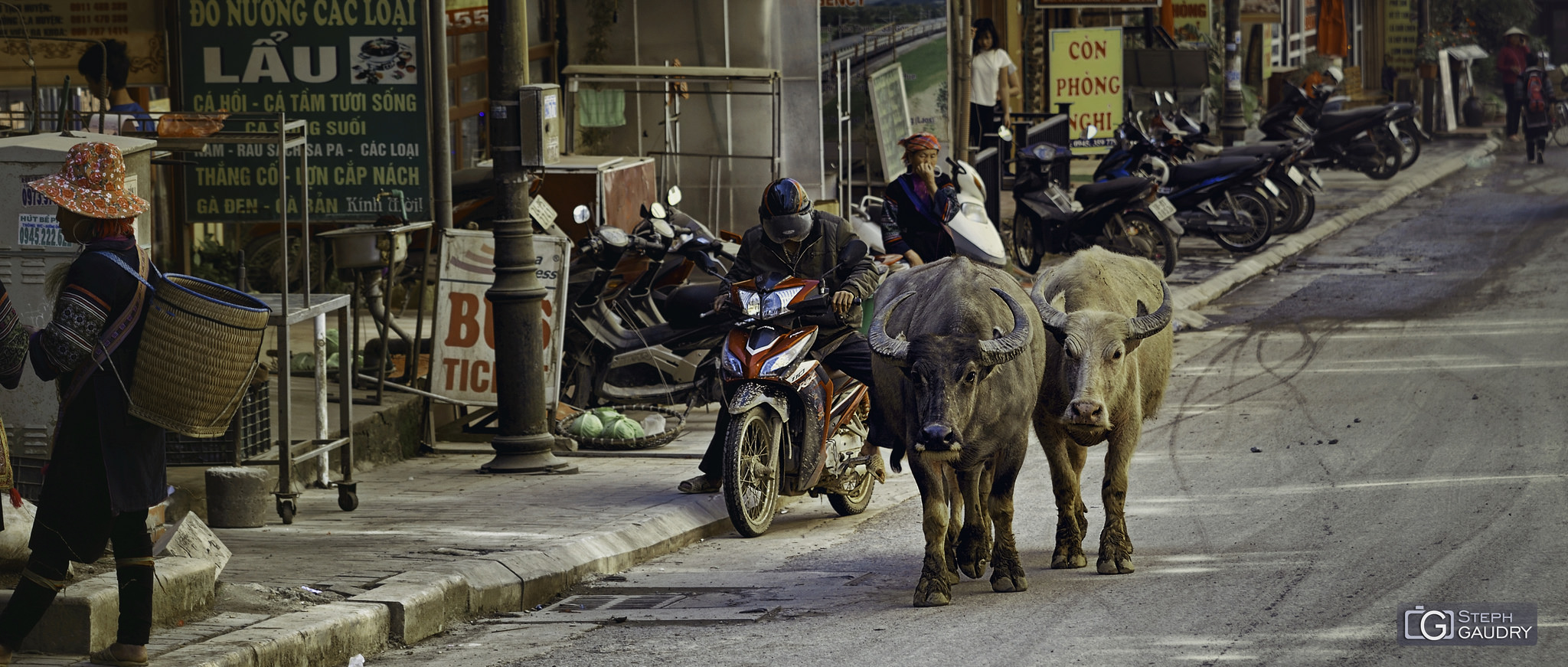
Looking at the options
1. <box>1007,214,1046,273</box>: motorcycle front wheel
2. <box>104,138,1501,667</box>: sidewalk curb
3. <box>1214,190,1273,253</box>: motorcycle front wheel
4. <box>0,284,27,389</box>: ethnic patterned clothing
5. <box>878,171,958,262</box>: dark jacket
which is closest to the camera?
<box>0,284,27,389</box>: ethnic patterned clothing

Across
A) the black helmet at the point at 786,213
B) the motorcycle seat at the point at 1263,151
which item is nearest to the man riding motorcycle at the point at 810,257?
the black helmet at the point at 786,213

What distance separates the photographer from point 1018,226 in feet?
59.3

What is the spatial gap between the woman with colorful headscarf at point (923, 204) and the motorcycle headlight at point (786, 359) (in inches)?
64.4

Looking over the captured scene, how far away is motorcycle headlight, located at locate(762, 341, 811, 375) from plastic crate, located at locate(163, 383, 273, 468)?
2.70 metres

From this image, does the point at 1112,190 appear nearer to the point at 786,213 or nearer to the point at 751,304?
the point at 786,213

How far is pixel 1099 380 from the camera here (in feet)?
24.2

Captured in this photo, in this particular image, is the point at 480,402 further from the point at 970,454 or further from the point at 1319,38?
the point at 1319,38

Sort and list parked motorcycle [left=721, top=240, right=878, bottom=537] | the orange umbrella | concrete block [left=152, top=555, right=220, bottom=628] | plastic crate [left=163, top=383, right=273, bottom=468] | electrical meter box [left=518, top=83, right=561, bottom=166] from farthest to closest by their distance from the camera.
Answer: the orange umbrella, electrical meter box [left=518, top=83, right=561, bottom=166], plastic crate [left=163, top=383, right=273, bottom=468], parked motorcycle [left=721, top=240, right=878, bottom=537], concrete block [left=152, top=555, right=220, bottom=628]

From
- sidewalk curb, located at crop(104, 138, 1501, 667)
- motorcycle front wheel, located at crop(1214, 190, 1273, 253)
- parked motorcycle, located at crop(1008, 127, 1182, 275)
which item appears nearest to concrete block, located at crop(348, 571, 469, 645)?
sidewalk curb, located at crop(104, 138, 1501, 667)

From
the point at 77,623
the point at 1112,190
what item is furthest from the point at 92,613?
the point at 1112,190

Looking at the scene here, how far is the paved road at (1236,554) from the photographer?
652cm

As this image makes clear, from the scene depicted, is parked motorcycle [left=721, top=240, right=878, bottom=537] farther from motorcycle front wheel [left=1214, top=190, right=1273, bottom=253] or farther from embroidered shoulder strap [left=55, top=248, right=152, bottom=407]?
motorcycle front wheel [left=1214, top=190, right=1273, bottom=253]

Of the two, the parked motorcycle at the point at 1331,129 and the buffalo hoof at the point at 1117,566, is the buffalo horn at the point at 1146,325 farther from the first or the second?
the parked motorcycle at the point at 1331,129

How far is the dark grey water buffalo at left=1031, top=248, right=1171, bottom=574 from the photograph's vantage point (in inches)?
293
